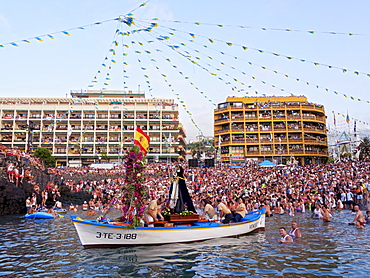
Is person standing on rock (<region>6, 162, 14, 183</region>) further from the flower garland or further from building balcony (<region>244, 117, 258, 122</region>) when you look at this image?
building balcony (<region>244, 117, 258, 122</region>)

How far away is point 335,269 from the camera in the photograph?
8.50 m

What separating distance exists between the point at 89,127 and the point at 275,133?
4619 cm

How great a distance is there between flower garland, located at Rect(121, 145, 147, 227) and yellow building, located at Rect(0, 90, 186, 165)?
5899 centimetres

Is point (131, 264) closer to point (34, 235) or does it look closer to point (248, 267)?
point (248, 267)

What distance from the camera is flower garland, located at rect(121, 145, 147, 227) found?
11.5m

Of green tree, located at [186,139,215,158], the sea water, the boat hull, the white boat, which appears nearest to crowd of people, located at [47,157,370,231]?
the white boat

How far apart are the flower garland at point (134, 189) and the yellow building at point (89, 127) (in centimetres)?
5899

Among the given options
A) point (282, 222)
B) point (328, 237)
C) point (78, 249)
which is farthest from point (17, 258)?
point (282, 222)

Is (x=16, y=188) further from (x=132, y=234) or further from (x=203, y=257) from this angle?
(x=203, y=257)

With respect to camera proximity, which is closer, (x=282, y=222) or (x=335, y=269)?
(x=335, y=269)

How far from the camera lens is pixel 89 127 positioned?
243 feet

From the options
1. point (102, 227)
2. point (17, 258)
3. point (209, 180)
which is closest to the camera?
point (17, 258)

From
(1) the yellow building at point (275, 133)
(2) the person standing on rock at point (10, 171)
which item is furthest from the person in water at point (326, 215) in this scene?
(1) the yellow building at point (275, 133)

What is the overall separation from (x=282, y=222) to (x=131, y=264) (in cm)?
1142
